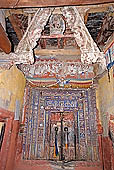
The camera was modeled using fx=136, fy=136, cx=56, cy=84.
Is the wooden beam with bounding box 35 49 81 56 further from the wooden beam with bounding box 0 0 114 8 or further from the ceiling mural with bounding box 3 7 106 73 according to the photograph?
the wooden beam with bounding box 0 0 114 8

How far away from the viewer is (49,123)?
413 centimetres

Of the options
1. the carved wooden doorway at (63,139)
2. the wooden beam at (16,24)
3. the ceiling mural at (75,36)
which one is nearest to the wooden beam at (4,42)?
the ceiling mural at (75,36)

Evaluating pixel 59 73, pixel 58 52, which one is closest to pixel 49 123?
pixel 59 73

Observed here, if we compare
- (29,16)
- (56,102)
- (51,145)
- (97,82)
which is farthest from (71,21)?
(51,145)

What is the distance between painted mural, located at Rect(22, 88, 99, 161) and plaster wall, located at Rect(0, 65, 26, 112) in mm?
738

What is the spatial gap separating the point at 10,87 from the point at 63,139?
2.79 metres

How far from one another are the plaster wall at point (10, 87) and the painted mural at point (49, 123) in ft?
2.42

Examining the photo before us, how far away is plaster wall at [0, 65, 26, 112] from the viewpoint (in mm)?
2447

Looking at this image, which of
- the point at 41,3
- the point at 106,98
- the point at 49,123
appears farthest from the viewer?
the point at 49,123

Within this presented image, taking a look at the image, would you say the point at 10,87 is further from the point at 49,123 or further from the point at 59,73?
the point at 49,123

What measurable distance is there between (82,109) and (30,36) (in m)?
2.80

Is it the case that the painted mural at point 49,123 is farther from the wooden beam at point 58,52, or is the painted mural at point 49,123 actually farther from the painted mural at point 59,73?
the wooden beam at point 58,52

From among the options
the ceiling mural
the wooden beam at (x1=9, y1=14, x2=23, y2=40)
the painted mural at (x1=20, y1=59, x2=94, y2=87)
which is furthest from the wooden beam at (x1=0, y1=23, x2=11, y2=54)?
the painted mural at (x1=20, y1=59, x2=94, y2=87)

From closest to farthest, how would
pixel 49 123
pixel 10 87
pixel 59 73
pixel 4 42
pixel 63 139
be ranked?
pixel 4 42 < pixel 10 87 < pixel 59 73 < pixel 49 123 < pixel 63 139
